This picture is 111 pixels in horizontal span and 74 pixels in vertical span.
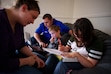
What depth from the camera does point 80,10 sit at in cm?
301

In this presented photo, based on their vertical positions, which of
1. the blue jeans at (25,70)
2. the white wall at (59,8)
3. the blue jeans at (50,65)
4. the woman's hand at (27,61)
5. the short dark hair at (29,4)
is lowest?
the blue jeans at (50,65)

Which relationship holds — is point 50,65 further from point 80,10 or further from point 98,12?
point 80,10

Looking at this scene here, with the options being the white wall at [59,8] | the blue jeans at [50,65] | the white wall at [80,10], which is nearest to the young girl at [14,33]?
the blue jeans at [50,65]

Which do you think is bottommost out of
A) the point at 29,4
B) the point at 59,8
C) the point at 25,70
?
the point at 25,70

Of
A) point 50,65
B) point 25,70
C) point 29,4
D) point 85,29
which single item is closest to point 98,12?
point 85,29

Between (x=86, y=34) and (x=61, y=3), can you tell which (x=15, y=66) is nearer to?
(x=86, y=34)

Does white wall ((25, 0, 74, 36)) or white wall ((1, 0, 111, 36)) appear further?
white wall ((25, 0, 74, 36))

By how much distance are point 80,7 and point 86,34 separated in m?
1.72

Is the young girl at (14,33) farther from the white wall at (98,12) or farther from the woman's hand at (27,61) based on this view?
the white wall at (98,12)

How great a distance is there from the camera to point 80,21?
1424mm

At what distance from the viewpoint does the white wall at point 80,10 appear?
86.7 inches

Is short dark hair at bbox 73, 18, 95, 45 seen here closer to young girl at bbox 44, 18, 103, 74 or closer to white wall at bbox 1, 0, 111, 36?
young girl at bbox 44, 18, 103, 74

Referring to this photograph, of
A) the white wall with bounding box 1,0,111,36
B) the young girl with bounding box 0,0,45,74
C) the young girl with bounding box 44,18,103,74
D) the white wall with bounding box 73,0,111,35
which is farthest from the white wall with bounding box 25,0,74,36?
the young girl with bounding box 0,0,45,74

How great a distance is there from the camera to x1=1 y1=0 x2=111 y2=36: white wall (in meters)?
2.20
